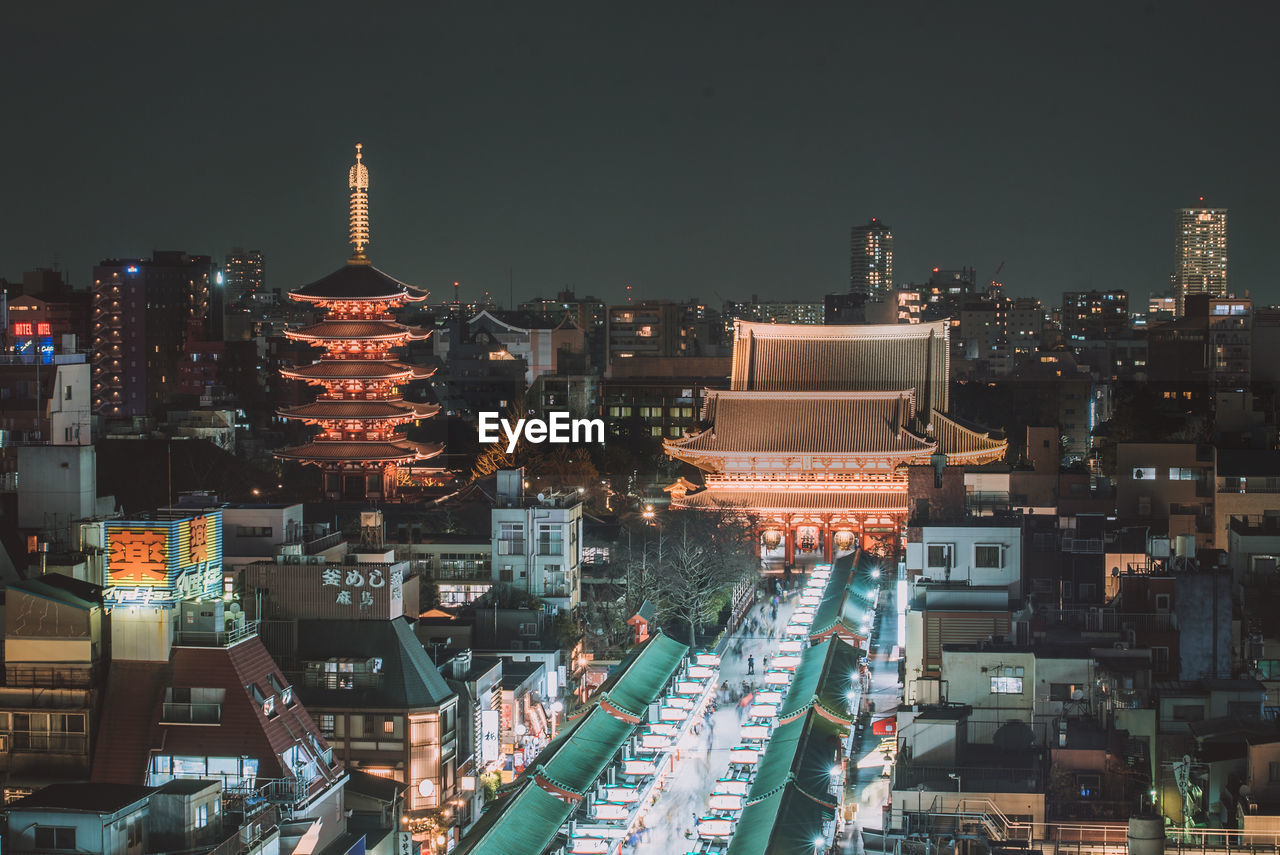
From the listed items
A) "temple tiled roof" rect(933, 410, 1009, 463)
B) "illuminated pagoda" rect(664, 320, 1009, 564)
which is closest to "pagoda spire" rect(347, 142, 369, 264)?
"illuminated pagoda" rect(664, 320, 1009, 564)

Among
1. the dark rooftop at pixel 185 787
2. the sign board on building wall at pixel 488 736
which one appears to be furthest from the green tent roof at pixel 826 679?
the dark rooftop at pixel 185 787

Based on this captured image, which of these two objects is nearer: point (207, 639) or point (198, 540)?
point (207, 639)

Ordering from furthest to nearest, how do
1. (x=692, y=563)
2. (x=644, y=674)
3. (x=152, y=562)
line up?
1. (x=692, y=563)
2. (x=644, y=674)
3. (x=152, y=562)

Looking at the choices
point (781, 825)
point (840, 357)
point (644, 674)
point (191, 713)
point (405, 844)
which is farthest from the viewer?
point (840, 357)

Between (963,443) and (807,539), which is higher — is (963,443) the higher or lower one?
the higher one

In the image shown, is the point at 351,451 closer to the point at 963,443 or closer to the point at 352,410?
the point at 352,410

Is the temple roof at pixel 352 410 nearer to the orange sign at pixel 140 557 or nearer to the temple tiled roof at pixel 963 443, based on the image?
the temple tiled roof at pixel 963 443

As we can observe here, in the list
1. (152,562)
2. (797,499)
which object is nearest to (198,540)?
(152,562)
